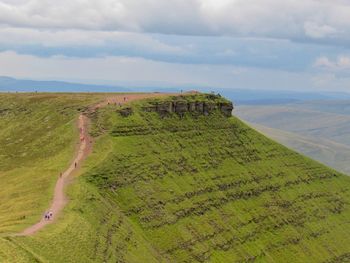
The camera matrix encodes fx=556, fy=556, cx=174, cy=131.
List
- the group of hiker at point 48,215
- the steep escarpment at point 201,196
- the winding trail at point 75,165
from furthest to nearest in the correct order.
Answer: the steep escarpment at point 201,196 < the group of hiker at point 48,215 < the winding trail at point 75,165

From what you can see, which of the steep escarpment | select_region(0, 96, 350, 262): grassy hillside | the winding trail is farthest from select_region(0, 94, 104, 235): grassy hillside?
the steep escarpment

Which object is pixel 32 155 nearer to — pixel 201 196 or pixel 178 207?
pixel 178 207

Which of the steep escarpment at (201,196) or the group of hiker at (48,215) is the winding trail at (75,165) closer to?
the group of hiker at (48,215)

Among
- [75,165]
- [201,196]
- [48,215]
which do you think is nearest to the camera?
[48,215]

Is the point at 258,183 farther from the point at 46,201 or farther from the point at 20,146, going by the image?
the point at 46,201

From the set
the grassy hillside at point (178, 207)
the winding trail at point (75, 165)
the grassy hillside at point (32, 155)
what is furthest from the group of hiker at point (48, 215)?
the grassy hillside at point (178, 207)

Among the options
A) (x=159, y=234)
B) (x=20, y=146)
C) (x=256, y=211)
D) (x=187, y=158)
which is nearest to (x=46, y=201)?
(x=159, y=234)

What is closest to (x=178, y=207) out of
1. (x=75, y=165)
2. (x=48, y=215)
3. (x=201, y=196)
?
(x=201, y=196)

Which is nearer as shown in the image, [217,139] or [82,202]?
[82,202]
